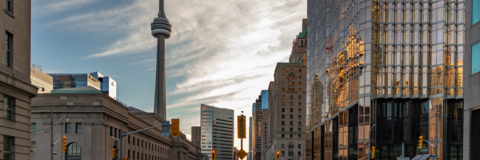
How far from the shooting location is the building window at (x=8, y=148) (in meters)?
24.5

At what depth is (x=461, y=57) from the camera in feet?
236

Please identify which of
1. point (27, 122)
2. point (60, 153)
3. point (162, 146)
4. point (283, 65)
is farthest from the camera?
point (283, 65)

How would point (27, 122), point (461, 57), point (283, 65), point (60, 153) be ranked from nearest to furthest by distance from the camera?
point (27, 122) < point (60, 153) < point (461, 57) < point (283, 65)

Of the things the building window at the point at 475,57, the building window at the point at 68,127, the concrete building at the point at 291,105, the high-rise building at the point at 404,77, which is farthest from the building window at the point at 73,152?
the concrete building at the point at 291,105

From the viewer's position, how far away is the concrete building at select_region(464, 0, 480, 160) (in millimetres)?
24375

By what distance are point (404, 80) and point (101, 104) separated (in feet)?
153

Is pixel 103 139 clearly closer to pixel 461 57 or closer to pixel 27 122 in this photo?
pixel 27 122

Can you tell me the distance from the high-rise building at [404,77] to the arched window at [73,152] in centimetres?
4172

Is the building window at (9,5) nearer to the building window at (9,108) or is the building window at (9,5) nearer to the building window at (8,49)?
the building window at (8,49)

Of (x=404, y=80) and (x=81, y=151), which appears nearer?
(x=81, y=151)

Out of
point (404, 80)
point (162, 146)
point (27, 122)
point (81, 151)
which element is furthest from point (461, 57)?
point (162, 146)

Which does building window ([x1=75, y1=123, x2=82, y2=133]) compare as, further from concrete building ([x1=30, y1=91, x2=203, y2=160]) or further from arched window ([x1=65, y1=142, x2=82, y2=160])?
arched window ([x1=65, y1=142, x2=82, y2=160])

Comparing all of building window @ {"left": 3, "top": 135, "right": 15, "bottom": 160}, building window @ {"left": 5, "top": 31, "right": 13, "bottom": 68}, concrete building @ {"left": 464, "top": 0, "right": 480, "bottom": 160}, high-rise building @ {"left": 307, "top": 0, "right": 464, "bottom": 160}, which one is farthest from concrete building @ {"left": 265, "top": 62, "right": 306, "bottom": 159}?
building window @ {"left": 3, "top": 135, "right": 15, "bottom": 160}

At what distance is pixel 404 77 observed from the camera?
7462 centimetres
